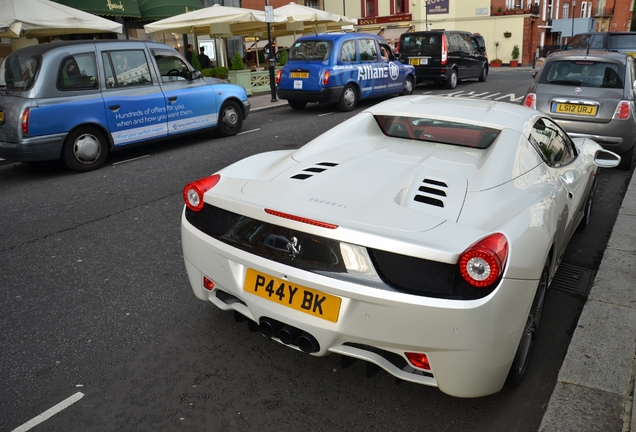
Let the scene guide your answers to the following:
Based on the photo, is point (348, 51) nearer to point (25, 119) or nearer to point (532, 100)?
point (532, 100)

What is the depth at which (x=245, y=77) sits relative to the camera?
1839 cm

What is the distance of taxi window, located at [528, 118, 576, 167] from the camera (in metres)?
3.57

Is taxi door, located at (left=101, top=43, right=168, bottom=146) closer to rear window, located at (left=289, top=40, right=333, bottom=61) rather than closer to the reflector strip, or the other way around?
rear window, located at (left=289, top=40, right=333, bottom=61)

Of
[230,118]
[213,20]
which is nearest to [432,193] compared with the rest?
[230,118]

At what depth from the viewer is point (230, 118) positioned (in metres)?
10.5

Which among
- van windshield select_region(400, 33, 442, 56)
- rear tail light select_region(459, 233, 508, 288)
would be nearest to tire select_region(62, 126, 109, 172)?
rear tail light select_region(459, 233, 508, 288)

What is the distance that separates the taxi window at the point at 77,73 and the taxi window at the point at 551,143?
657 centimetres

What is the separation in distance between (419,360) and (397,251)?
517mm

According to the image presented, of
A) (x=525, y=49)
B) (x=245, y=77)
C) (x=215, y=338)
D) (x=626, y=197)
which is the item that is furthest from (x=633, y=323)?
(x=525, y=49)

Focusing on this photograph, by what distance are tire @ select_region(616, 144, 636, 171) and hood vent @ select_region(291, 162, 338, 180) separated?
5.84 meters

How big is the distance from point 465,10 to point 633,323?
157 feet

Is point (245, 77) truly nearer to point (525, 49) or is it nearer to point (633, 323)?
point (633, 323)

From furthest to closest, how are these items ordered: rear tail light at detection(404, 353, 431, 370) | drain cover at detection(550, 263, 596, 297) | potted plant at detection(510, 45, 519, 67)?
potted plant at detection(510, 45, 519, 67) < drain cover at detection(550, 263, 596, 297) < rear tail light at detection(404, 353, 431, 370)

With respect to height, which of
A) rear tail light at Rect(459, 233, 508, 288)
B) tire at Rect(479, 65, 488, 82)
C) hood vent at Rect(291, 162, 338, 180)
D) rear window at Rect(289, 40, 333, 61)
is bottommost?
tire at Rect(479, 65, 488, 82)
